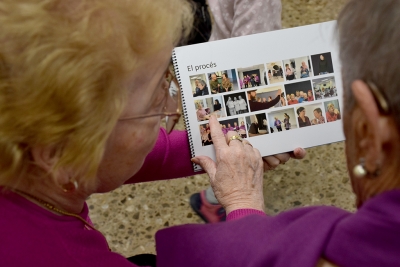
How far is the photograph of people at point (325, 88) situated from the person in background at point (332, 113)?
2 centimetres

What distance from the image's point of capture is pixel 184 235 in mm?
601

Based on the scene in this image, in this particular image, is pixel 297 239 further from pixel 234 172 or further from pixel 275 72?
pixel 275 72

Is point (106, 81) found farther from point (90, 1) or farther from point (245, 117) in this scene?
point (245, 117)

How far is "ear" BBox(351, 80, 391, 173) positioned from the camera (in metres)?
0.40

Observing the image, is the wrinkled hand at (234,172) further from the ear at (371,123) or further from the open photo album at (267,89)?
the ear at (371,123)

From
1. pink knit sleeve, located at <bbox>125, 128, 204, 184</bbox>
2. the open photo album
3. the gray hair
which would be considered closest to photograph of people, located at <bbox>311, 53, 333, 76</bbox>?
the open photo album

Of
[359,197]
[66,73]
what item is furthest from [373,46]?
[66,73]

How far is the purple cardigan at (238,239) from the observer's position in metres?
0.41

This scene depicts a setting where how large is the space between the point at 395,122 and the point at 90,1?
0.39m

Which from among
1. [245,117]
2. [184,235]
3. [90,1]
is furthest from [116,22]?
[245,117]

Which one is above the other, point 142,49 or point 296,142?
point 142,49

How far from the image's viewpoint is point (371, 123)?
0.41 metres

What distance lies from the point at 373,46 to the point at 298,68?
494 millimetres

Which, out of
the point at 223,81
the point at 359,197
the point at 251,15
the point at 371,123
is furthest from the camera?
the point at 251,15
